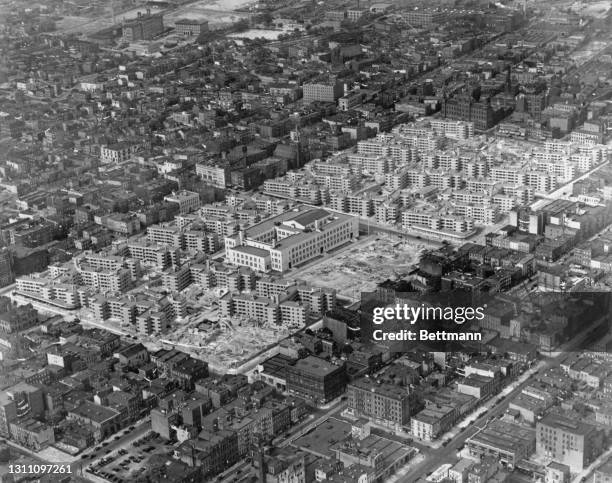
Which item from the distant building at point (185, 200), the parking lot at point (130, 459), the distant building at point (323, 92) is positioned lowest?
the distant building at point (323, 92)

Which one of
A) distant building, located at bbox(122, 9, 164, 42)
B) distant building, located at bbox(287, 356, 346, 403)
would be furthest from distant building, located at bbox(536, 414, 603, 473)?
distant building, located at bbox(122, 9, 164, 42)

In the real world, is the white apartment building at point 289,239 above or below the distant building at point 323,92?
above

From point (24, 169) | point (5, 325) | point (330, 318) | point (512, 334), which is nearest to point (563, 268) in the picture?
point (512, 334)

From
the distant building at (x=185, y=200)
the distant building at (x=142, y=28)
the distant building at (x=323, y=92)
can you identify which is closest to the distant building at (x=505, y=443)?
the distant building at (x=185, y=200)

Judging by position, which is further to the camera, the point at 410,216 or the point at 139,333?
the point at 410,216

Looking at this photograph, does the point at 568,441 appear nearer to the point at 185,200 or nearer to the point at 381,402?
the point at 381,402

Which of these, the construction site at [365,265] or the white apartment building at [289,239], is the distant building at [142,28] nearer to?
the white apartment building at [289,239]

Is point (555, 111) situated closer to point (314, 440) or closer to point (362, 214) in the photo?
point (362, 214)

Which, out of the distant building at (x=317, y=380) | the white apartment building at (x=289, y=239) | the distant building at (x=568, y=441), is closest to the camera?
the distant building at (x=568, y=441)

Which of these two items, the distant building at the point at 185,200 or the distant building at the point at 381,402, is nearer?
the distant building at the point at 381,402
